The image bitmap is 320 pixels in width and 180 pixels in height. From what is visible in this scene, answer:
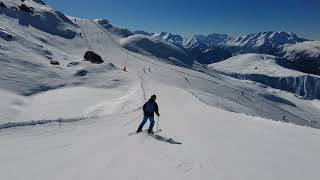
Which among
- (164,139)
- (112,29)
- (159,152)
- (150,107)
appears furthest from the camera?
(112,29)

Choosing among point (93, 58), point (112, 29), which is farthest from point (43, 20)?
point (112, 29)

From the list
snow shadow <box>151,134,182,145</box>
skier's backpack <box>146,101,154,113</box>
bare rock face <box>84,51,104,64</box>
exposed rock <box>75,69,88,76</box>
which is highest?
skier's backpack <box>146,101,154,113</box>

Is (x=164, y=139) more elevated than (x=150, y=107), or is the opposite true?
(x=150, y=107)

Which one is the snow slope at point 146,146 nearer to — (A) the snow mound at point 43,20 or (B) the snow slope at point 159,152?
(B) the snow slope at point 159,152

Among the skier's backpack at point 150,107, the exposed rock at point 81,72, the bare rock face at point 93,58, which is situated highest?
the skier's backpack at point 150,107

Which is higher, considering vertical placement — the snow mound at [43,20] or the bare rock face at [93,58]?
the snow mound at [43,20]

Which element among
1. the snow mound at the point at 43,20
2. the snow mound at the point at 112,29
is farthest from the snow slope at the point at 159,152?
the snow mound at the point at 112,29

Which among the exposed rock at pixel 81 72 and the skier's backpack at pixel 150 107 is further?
the exposed rock at pixel 81 72

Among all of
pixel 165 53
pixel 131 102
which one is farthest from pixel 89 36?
pixel 131 102

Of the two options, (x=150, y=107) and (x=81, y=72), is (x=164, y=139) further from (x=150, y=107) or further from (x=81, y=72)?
(x=81, y=72)

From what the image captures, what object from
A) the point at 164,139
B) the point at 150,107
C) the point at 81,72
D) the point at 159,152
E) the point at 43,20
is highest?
the point at 43,20

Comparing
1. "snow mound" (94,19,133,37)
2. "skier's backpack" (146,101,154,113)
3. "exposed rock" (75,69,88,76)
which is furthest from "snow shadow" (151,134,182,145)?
"snow mound" (94,19,133,37)

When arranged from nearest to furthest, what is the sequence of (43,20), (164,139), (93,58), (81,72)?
(164,139) → (81,72) → (93,58) → (43,20)

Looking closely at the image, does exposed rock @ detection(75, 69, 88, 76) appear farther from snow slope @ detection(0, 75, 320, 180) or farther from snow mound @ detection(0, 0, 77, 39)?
snow mound @ detection(0, 0, 77, 39)
